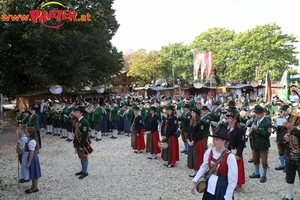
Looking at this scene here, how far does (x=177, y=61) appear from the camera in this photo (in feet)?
178

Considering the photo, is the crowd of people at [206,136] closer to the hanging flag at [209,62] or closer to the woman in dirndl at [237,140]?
the woman in dirndl at [237,140]

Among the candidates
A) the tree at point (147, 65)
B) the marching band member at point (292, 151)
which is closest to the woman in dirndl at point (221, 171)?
the marching band member at point (292, 151)

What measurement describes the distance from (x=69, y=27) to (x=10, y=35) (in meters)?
4.89

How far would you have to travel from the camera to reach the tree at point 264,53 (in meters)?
42.0

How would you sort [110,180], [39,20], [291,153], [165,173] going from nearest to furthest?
1. [291,153]
2. [110,180]
3. [165,173]
4. [39,20]

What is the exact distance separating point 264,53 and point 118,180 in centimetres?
4201

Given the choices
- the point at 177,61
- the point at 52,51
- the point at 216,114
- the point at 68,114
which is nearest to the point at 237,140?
the point at 216,114

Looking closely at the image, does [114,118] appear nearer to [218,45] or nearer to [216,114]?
[216,114]

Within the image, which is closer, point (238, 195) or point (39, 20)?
point (238, 195)

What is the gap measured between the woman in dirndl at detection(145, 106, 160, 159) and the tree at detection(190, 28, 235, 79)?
40336 millimetres

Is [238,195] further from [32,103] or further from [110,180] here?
[32,103]

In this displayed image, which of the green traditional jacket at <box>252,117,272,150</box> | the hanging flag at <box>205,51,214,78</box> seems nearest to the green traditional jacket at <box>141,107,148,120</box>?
the green traditional jacket at <box>252,117,272,150</box>

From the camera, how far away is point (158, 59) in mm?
55125

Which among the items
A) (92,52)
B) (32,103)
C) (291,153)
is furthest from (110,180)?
(92,52)
